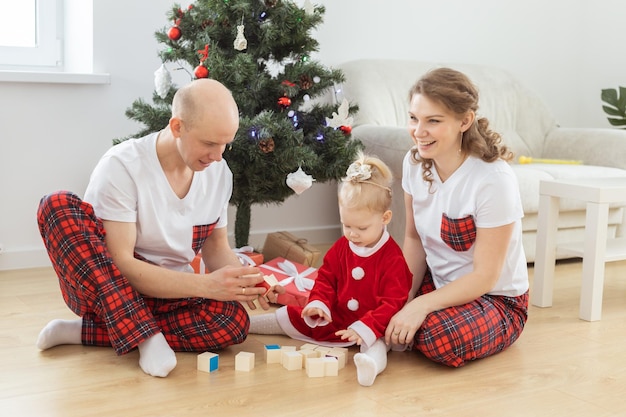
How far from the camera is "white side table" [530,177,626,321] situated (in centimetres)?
254

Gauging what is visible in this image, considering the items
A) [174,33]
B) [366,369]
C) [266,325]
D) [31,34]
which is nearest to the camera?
[366,369]

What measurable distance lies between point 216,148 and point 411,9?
2.45m

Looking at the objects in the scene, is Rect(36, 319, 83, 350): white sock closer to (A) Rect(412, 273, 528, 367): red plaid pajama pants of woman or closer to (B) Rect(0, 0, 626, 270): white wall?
(A) Rect(412, 273, 528, 367): red plaid pajama pants of woman

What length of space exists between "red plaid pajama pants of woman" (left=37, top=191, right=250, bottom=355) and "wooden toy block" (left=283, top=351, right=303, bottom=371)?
0.19 metres

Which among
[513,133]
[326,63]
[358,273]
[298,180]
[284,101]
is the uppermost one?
[326,63]

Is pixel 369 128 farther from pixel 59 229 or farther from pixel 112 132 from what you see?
pixel 59 229

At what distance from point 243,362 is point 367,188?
541mm

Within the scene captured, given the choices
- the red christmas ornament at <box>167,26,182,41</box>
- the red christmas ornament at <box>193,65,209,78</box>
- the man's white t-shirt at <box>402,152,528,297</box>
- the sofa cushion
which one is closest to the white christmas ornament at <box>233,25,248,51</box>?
the red christmas ornament at <box>193,65,209,78</box>

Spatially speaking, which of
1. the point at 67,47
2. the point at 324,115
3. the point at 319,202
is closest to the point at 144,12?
the point at 67,47

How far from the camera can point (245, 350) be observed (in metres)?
2.16

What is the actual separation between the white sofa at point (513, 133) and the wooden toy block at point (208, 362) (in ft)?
4.64

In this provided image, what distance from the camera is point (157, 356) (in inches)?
75.5

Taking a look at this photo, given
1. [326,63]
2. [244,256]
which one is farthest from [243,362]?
[326,63]

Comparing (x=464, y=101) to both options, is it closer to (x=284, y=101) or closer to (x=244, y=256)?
(x=284, y=101)
